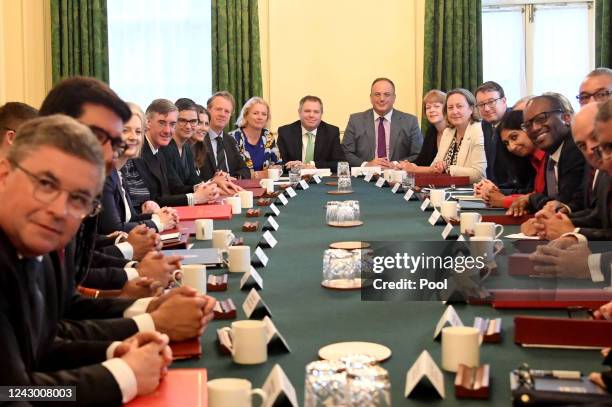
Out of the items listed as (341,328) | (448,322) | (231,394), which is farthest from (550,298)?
(231,394)

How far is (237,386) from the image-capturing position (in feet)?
4.64

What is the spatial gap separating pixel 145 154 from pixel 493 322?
11.5 ft

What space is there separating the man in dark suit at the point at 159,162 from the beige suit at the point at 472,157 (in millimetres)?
2229

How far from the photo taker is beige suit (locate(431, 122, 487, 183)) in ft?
21.1

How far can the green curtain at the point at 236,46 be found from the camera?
8453 millimetres

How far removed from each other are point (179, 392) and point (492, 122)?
577 cm

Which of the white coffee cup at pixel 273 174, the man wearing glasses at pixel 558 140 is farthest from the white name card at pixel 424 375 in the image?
the white coffee cup at pixel 273 174

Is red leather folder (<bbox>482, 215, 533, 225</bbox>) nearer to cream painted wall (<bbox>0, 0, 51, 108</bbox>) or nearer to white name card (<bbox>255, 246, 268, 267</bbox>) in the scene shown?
white name card (<bbox>255, 246, 268, 267</bbox>)

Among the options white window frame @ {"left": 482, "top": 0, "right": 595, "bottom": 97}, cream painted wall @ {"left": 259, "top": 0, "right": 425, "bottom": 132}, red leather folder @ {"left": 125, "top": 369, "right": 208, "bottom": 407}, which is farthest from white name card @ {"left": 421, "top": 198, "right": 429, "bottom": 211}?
white window frame @ {"left": 482, "top": 0, "right": 595, "bottom": 97}

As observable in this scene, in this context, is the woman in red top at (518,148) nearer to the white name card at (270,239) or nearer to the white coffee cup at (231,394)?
the white name card at (270,239)

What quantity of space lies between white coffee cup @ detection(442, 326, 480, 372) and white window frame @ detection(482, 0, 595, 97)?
7425 millimetres

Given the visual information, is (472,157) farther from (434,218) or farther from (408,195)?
(434,218)

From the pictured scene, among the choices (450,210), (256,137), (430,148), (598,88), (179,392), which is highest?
(598,88)

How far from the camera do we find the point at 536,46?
8.66 m
